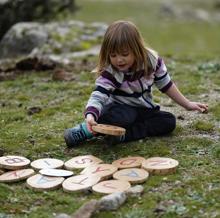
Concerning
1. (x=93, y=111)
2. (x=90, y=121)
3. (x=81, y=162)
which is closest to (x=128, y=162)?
(x=81, y=162)

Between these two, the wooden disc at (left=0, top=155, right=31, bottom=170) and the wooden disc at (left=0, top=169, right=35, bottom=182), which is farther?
the wooden disc at (left=0, top=155, right=31, bottom=170)

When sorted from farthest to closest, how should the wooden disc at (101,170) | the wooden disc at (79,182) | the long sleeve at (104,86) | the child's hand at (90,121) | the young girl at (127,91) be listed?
1. the long sleeve at (104,86)
2. the young girl at (127,91)
3. the child's hand at (90,121)
4. the wooden disc at (101,170)
5. the wooden disc at (79,182)

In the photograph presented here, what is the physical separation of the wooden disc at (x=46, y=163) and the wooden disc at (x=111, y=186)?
0.77 meters

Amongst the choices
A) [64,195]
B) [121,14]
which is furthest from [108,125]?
[121,14]

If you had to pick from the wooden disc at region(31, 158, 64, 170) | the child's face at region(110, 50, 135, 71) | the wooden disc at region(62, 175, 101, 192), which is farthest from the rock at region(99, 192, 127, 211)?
the child's face at region(110, 50, 135, 71)

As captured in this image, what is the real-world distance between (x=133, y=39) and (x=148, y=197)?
6.28 feet

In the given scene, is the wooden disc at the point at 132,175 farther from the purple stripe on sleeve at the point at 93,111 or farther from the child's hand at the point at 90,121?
the purple stripe on sleeve at the point at 93,111

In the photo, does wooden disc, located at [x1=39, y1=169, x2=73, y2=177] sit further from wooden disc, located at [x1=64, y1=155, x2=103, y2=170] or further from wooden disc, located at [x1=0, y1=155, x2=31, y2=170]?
wooden disc, located at [x1=0, y1=155, x2=31, y2=170]

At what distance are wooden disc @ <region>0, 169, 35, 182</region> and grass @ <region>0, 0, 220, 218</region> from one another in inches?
2.5

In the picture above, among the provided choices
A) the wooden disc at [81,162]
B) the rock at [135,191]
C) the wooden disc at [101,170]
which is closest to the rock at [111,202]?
the rock at [135,191]

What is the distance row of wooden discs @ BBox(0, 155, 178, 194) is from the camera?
571 centimetres

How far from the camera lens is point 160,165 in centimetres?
609

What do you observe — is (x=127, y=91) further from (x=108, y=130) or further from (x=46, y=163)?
(x=46, y=163)

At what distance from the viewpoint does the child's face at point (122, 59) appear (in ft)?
21.8
